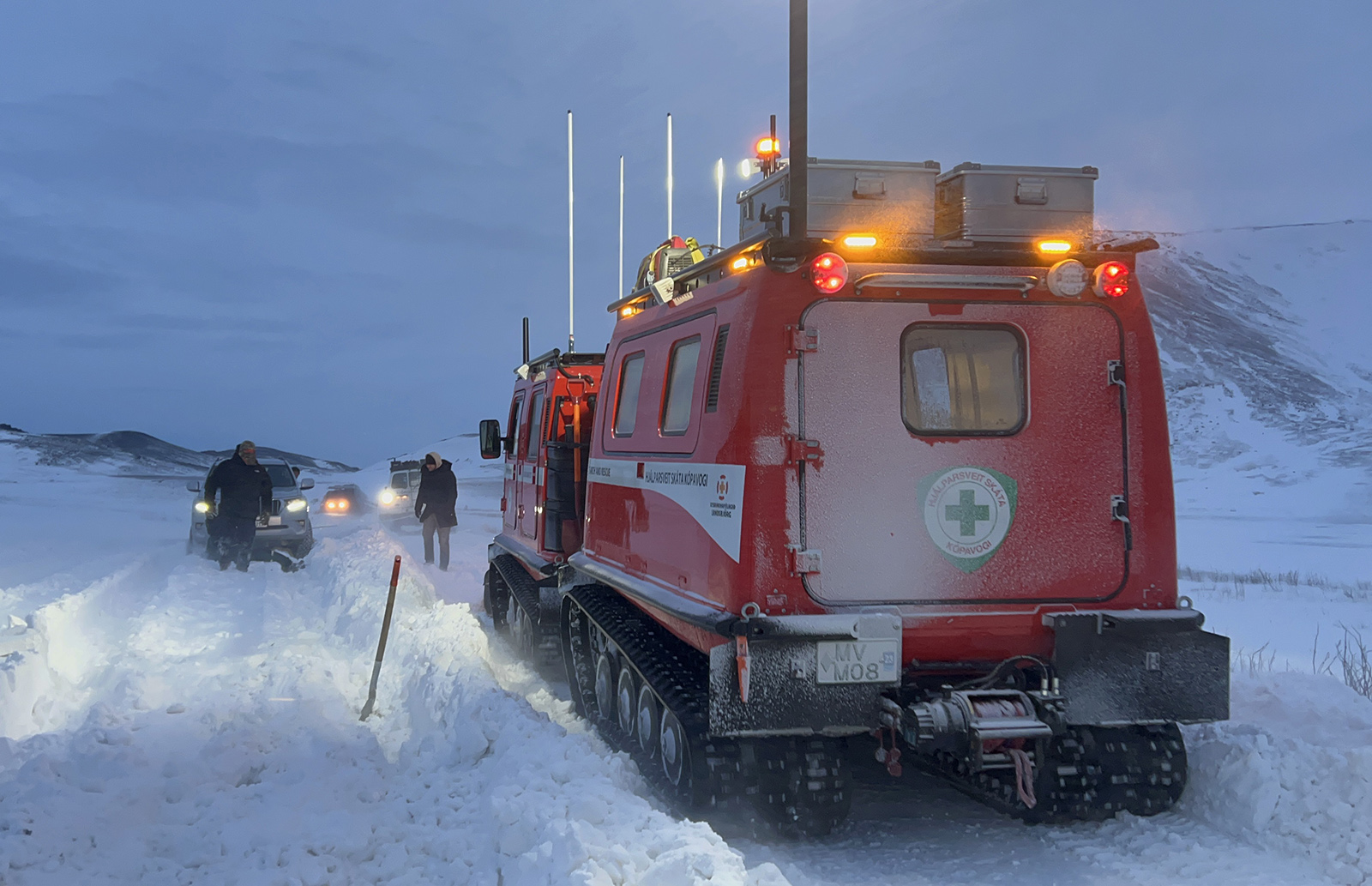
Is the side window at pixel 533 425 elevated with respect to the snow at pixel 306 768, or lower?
elevated

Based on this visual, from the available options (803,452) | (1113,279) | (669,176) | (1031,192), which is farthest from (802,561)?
(669,176)

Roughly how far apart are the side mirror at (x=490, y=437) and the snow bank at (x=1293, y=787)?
7.43 meters

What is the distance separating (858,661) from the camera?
4539 mm

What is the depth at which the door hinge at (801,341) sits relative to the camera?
15.5 feet

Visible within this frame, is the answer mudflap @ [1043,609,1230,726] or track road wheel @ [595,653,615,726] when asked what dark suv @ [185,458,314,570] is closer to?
track road wheel @ [595,653,615,726]

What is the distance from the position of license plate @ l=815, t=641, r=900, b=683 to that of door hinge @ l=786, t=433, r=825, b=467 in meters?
0.83

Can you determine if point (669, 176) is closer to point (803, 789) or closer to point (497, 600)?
point (803, 789)

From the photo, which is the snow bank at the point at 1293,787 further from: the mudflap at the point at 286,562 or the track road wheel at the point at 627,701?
the mudflap at the point at 286,562

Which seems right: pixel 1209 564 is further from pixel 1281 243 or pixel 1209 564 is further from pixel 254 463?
pixel 1281 243

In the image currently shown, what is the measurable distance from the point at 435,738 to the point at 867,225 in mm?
3927

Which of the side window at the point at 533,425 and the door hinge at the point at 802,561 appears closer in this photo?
the door hinge at the point at 802,561

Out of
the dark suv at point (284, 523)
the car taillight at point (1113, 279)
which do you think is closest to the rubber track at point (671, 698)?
the car taillight at point (1113, 279)

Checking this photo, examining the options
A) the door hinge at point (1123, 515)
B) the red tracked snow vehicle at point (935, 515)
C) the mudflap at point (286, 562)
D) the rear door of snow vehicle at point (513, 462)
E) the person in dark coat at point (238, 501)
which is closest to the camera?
the red tracked snow vehicle at point (935, 515)

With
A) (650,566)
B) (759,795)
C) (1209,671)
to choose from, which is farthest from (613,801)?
(1209,671)
